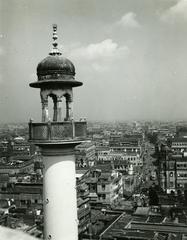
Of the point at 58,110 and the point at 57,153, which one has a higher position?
the point at 58,110

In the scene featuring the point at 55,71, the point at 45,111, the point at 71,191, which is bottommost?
the point at 71,191

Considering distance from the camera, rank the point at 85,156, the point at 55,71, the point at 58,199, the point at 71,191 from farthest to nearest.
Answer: the point at 85,156 < the point at 55,71 < the point at 71,191 < the point at 58,199

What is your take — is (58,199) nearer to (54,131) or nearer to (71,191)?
(71,191)

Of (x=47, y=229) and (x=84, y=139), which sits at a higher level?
(x=84, y=139)

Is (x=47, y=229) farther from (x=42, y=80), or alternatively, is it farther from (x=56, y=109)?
(x=42, y=80)

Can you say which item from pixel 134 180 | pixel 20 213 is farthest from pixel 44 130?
pixel 134 180

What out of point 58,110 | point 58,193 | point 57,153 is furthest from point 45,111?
point 58,193

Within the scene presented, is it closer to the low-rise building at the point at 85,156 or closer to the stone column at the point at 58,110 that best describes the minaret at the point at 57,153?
the stone column at the point at 58,110
